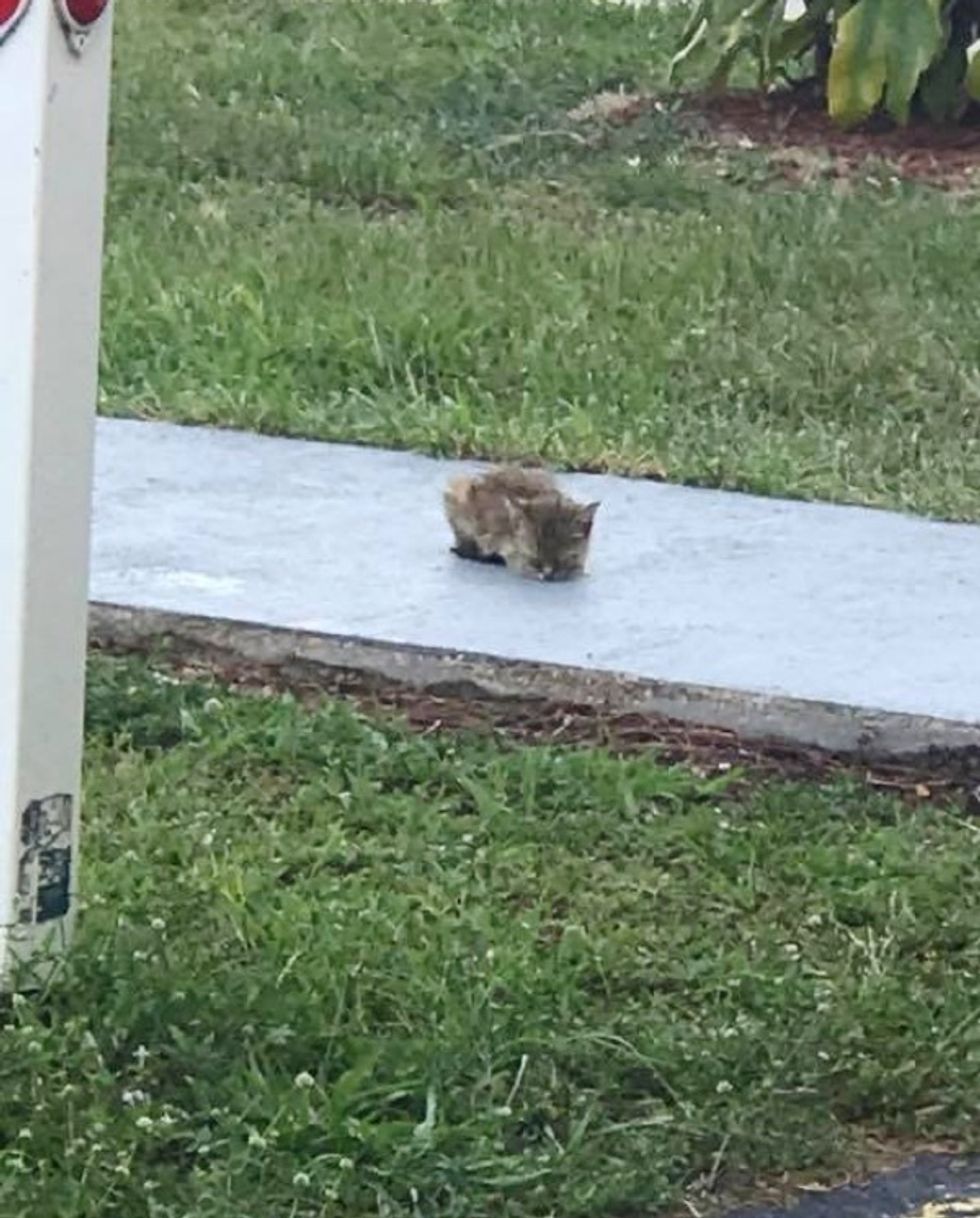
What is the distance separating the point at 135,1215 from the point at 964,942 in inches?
52.2

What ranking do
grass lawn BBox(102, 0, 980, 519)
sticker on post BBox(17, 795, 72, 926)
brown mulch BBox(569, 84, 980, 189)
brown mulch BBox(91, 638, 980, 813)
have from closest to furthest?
sticker on post BBox(17, 795, 72, 926)
brown mulch BBox(91, 638, 980, 813)
grass lawn BBox(102, 0, 980, 519)
brown mulch BBox(569, 84, 980, 189)

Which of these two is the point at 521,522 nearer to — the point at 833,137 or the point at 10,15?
the point at 10,15

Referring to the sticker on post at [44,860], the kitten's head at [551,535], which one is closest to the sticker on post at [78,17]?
the sticker on post at [44,860]

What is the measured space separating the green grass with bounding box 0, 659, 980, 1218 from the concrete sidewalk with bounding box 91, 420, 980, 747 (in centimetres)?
29

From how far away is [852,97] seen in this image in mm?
8766

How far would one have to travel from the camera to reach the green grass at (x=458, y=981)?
3.15 m

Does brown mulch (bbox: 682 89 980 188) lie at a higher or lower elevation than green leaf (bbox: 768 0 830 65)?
lower

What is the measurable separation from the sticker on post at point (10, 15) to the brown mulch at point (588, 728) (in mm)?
1684

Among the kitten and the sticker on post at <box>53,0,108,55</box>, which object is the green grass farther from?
the sticker on post at <box>53,0,108,55</box>

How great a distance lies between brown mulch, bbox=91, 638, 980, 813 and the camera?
450 centimetres

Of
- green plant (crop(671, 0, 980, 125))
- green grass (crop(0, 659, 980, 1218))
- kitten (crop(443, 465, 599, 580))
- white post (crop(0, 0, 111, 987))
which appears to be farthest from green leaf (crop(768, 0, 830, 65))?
white post (crop(0, 0, 111, 987))

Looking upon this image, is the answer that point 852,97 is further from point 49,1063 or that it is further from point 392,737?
point 49,1063

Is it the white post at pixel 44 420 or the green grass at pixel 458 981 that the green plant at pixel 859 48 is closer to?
the green grass at pixel 458 981

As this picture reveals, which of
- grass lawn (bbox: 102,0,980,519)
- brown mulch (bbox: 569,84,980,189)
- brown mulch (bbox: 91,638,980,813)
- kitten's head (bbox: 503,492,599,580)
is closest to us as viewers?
brown mulch (bbox: 91,638,980,813)
